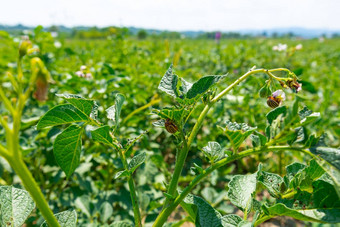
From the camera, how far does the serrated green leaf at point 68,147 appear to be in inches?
26.1

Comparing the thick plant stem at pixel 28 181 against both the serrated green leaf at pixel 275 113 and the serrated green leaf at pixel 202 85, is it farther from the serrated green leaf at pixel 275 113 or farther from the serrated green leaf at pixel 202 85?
the serrated green leaf at pixel 275 113

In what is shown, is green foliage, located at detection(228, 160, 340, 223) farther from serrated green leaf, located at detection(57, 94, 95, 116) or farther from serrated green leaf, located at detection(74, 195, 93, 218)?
serrated green leaf, located at detection(74, 195, 93, 218)

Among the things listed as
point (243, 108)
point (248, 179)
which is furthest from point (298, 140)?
point (243, 108)

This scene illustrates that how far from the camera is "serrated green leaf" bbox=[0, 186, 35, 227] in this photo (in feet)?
2.23

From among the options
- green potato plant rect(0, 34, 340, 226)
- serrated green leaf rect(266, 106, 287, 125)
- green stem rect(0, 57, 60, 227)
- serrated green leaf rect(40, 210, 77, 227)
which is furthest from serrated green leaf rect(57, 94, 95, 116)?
serrated green leaf rect(266, 106, 287, 125)

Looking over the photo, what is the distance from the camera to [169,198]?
0.67 metres

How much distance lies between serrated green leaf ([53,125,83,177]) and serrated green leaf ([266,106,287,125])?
450 millimetres

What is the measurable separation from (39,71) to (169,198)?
1.35 ft

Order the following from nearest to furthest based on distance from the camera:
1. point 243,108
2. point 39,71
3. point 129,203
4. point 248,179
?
point 39,71, point 248,179, point 129,203, point 243,108

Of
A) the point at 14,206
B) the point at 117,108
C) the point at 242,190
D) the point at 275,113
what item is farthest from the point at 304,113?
the point at 14,206

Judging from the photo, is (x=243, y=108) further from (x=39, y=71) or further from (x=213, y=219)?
(x=39, y=71)

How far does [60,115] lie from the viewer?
0.65 metres

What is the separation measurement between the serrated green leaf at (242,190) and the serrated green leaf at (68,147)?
418mm

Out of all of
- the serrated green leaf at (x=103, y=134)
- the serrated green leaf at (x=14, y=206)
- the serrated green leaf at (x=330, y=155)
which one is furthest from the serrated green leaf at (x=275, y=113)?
the serrated green leaf at (x=14, y=206)
